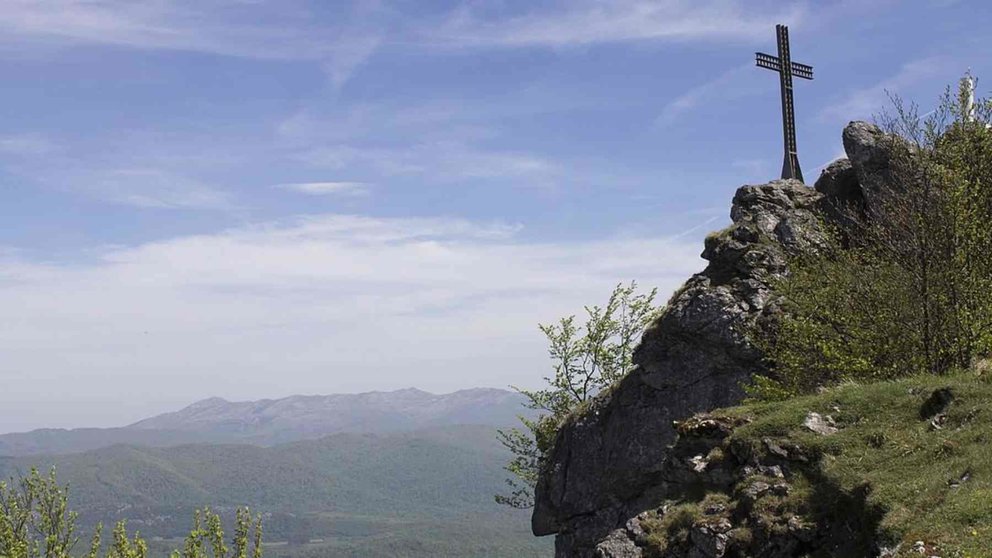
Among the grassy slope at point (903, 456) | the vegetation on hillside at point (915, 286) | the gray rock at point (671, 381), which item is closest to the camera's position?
the grassy slope at point (903, 456)

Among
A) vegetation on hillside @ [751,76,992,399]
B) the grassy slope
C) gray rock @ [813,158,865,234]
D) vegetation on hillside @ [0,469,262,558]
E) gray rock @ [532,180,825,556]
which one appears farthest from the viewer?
gray rock @ [813,158,865,234]

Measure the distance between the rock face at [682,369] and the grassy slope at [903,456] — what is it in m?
13.8

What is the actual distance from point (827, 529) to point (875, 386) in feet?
24.2

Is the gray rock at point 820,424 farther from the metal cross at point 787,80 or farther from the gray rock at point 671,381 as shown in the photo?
the metal cross at point 787,80

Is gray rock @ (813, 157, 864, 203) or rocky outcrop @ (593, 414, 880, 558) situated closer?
rocky outcrop @ (593, 414, 880, 558)

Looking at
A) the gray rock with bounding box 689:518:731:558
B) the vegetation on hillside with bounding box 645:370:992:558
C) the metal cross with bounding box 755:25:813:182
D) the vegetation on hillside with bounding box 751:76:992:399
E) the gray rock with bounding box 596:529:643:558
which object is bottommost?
the gray rock with bounding box 596:529:643:558

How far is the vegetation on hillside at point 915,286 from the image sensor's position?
2958 centimetres

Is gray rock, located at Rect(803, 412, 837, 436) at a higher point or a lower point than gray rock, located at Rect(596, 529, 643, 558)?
higher

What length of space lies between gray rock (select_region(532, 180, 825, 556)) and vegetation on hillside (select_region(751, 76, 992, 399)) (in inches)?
221

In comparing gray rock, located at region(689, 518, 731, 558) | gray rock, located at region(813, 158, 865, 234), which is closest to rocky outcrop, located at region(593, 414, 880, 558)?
gray rock, located at region(689, 518, 731, 558)

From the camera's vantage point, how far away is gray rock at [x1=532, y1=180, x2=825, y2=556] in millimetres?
41094

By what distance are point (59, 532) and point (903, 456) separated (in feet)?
157

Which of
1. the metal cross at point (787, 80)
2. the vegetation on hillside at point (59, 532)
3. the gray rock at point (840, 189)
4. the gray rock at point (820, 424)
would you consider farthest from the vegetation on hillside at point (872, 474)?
the metal cross at point (787, 80)

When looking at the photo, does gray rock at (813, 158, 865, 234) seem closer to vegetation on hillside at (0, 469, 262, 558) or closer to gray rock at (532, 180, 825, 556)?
gray rock at (532, 180, 825, 556)
